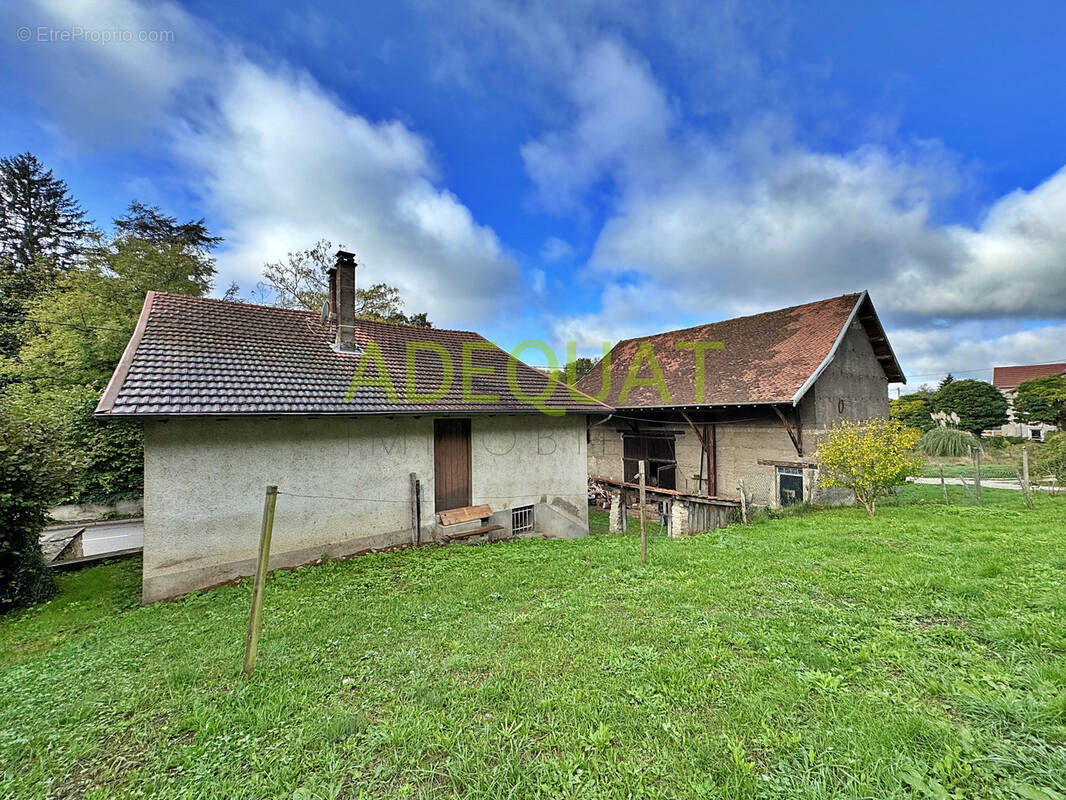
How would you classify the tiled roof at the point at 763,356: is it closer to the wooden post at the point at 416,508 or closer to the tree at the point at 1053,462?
the tree at the point at 1053,462

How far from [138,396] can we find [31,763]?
5.00 m

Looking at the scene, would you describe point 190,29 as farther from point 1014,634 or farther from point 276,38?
point 1014,634

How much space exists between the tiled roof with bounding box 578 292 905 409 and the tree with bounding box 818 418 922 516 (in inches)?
69.0

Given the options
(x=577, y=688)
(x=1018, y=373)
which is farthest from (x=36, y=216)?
(x=1018, y=373)

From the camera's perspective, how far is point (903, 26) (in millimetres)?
8172

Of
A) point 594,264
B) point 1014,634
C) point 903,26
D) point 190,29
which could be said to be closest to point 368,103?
point 190,29

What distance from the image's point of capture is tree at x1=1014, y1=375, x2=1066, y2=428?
26391 millimetres

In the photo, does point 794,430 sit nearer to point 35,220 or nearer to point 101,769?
point 101,769

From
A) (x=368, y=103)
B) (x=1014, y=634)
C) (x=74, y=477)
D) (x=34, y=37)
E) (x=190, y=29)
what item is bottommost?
(x=1014, y=634)

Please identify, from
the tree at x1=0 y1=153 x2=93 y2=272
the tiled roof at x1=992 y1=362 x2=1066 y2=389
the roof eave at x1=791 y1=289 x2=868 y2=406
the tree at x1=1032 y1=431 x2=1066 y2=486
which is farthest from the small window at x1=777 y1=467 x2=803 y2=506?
the tiled roof at x1=992 y1=362 x2=1066 y2=389

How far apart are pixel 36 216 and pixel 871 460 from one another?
1710 inches

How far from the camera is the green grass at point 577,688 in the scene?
226cm

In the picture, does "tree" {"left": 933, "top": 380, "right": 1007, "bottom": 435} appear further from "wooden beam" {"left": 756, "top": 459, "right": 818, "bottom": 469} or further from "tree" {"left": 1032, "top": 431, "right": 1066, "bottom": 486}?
"wooden beam" {"left": 756, "top": 459, "right": 818, "bottom": 469}

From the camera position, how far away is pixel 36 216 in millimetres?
24969
